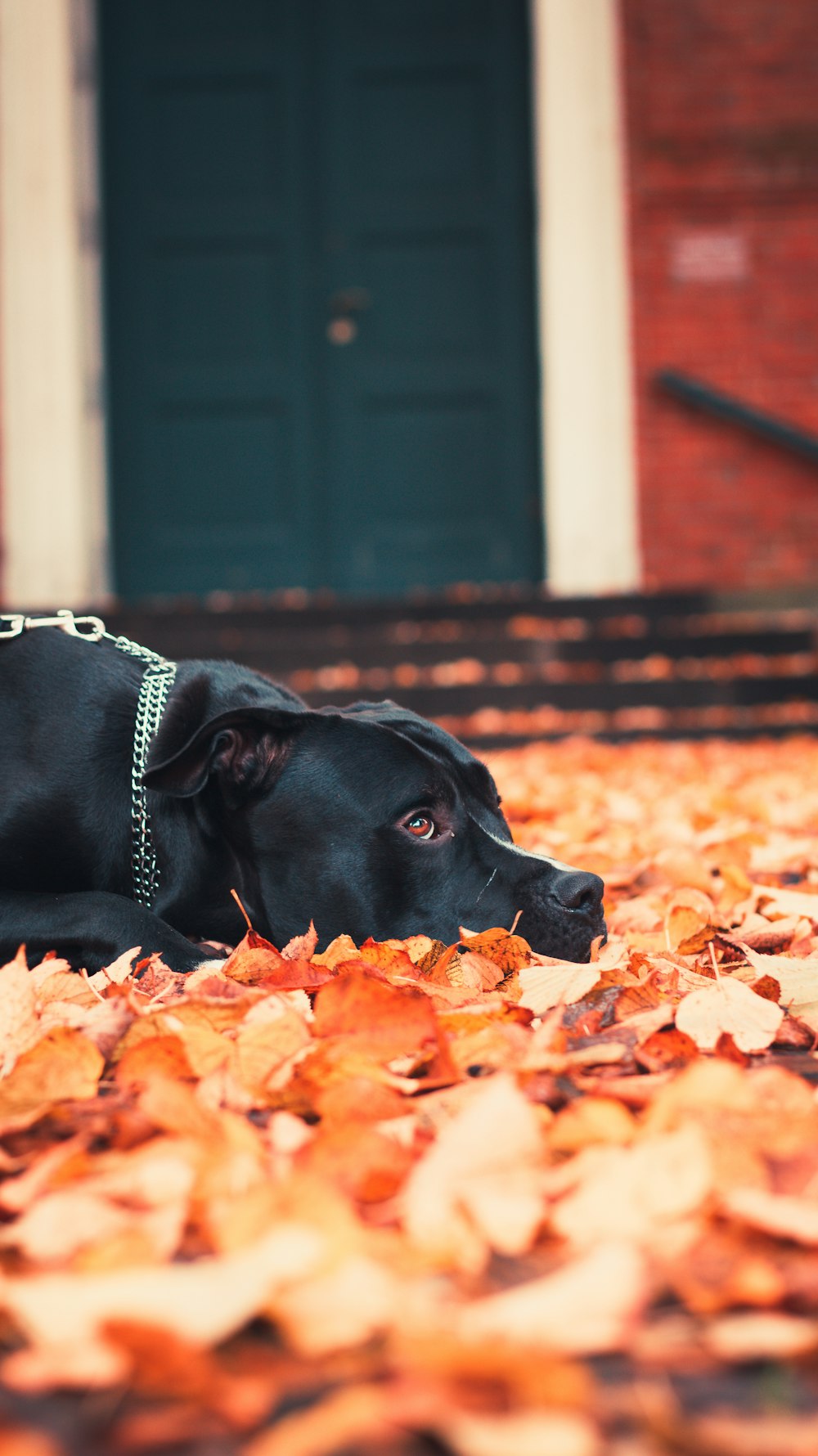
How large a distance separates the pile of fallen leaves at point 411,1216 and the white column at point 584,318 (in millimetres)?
6256

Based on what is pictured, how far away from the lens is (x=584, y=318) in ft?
26.2

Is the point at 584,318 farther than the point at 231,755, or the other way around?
the point at 584,318

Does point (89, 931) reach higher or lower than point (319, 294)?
lower

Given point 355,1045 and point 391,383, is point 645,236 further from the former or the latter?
point 355,1045

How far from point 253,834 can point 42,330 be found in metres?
6.29

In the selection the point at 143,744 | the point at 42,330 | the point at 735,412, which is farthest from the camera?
the point at 735,412

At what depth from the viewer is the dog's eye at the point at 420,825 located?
7.62 ft

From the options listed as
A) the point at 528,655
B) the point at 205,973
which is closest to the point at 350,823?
the point at 205,973

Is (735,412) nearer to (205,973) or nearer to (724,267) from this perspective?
(724,267)

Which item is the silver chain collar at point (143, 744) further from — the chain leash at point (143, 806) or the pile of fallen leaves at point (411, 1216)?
the pile of fallen leaves at point (411, 1216)

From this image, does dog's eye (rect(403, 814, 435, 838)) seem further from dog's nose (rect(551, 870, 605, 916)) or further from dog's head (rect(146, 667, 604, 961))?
dog's nose (rect(551, 870, 605, 916))

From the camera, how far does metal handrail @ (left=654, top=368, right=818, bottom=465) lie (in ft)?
26.2

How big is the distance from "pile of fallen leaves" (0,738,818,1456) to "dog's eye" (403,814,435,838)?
1.20 ft

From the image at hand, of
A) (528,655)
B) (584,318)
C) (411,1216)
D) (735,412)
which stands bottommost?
(411,1216)
